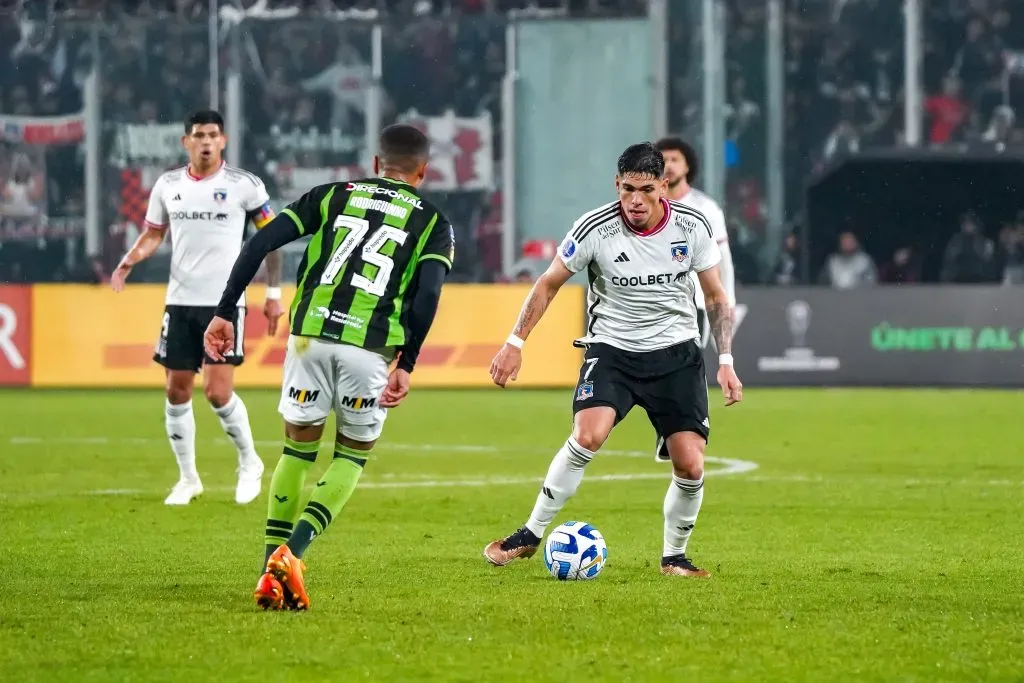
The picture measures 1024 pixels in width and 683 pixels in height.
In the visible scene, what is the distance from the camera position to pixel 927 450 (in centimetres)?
1366

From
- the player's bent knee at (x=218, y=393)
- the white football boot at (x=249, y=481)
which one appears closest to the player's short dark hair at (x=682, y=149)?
the player's bent knee at (x=218, y=393)

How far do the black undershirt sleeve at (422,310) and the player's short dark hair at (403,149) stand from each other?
1.28 ft

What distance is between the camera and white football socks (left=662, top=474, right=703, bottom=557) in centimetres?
736

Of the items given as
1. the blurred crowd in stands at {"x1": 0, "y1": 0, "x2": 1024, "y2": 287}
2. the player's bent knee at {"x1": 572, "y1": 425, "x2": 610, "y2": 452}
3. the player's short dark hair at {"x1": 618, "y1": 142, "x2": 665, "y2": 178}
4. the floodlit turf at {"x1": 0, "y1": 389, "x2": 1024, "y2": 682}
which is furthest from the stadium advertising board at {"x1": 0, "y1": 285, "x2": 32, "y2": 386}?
the player's short dark hair at {"x1": 618, "y1": 142, "x2": 665, "y2": 178}

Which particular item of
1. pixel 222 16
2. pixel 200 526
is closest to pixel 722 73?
pixel 222 16

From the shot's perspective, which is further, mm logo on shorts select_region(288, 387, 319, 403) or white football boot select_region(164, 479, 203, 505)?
white football boot select_region(164, 479, 203, 505)

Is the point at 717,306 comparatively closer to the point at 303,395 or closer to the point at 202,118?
the point at 303,395

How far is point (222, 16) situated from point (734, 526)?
17138mm

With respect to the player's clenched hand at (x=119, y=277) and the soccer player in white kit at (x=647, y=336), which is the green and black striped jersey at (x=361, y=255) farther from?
the player's clenched hand at (x=119, y=277)

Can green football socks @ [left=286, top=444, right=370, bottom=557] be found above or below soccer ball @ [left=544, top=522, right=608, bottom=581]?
above

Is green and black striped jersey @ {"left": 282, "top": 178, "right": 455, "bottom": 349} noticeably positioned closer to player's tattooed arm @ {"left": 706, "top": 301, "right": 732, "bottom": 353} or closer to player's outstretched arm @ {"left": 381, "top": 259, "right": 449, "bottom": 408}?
player's outstretched arm @ {"left": 381, "top": 259, "right": 449, "bottom": 408}

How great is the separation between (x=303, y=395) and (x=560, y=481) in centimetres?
154

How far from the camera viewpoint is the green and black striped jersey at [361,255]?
6.36 metres

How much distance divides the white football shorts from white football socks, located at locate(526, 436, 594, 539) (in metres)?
1.27
